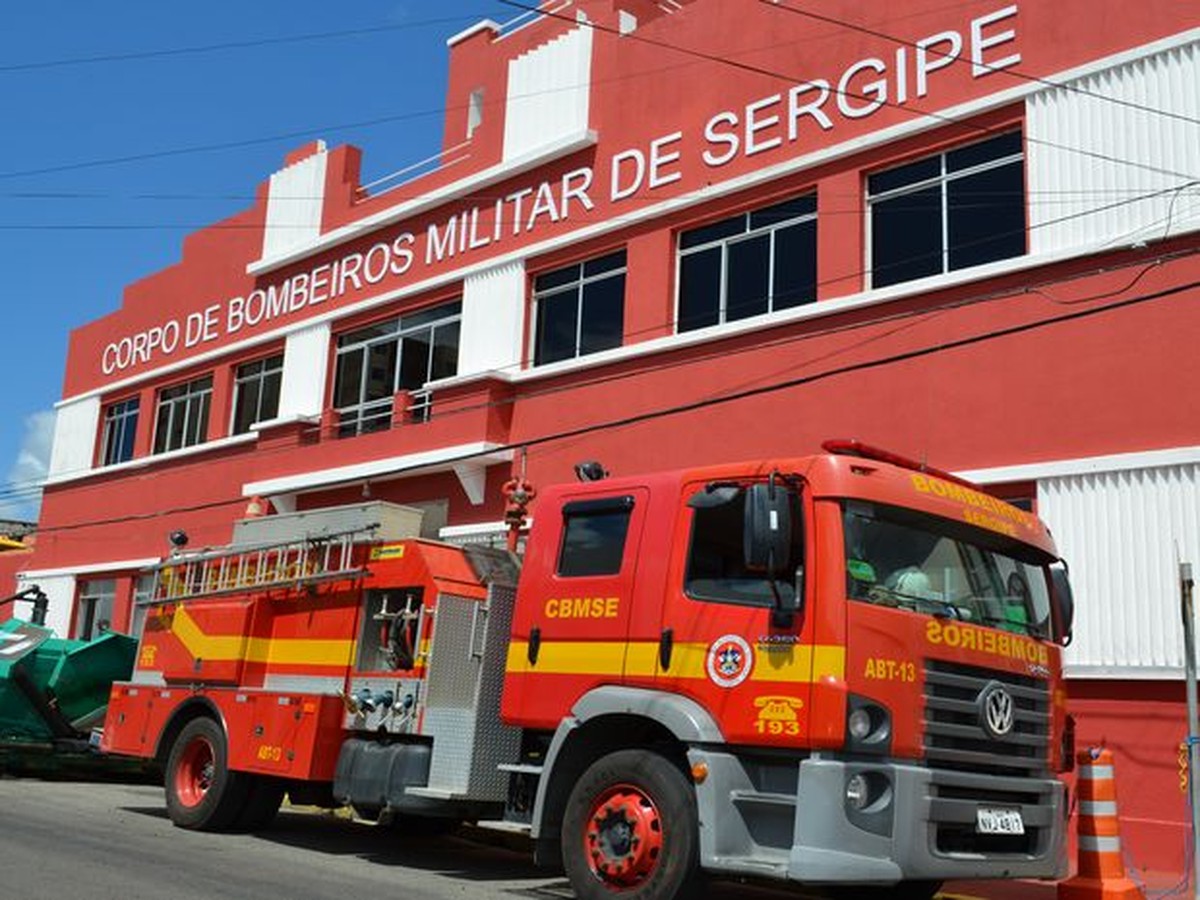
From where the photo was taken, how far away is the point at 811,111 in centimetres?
1538

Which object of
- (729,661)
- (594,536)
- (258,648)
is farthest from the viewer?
(258,648)

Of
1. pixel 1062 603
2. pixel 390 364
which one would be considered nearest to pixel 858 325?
pixel 1062 603

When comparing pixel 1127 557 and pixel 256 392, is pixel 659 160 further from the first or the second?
pixel 256 392

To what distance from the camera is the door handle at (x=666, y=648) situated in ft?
26.1

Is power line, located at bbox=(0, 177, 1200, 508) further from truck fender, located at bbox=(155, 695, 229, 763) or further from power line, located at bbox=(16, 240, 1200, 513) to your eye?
truck fender, located at bbox=(155, 695, 229, 763)

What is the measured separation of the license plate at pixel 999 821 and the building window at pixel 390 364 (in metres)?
13.4

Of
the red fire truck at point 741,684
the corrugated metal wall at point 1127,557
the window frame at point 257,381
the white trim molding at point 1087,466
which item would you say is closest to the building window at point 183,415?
the window frame at point 257,381

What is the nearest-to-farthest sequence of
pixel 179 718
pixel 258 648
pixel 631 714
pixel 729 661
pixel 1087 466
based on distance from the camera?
pixel 729 661, pixel 631 714, pixel 258 648, pixel 1087 466, pixel 179 718

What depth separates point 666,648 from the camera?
26.2 feet

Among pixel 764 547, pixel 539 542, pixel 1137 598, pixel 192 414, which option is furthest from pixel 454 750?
pixel 192 414

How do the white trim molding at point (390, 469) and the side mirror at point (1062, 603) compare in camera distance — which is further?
the white trim molding at point (390, 469)

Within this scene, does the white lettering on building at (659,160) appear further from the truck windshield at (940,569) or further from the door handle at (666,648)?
the door handle at (666,648)

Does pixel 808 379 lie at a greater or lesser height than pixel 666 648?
greater

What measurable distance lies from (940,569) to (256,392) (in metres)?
18.4
